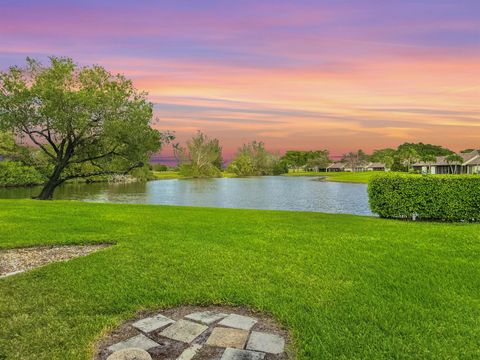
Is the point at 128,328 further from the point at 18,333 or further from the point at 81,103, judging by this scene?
the point at 81,103

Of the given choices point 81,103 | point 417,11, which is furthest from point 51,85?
point 417,11

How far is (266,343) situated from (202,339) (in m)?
0.64

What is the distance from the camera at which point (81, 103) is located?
71.0 ft

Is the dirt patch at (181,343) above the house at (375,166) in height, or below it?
below

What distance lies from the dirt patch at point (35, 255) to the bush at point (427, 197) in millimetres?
10252

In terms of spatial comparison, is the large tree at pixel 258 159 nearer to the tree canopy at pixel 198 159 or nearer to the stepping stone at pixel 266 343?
the tree canopy at pixel 198 159

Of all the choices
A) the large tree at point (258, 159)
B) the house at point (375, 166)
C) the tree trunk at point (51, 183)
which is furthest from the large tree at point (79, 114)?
the house at point (375, 166)

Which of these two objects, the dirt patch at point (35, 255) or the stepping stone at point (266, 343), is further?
the dirt patch at point (35, 255)

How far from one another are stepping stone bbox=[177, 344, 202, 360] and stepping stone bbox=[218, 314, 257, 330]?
0.55m

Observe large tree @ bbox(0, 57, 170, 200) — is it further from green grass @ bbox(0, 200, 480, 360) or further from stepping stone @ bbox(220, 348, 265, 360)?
stepping stone @ bbox(220, 348, 265, 360)

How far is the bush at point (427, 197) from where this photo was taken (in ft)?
42.3

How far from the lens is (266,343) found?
11.6ft

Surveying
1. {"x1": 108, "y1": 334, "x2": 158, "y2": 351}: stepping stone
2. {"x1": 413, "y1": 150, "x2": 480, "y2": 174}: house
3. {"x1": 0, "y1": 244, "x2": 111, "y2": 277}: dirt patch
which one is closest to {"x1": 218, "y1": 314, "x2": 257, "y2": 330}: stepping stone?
{"x1": 108, "y1": 334, "x2": 158, "y2": 351}: stepping stone

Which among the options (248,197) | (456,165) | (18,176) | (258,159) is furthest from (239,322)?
(258,159)
